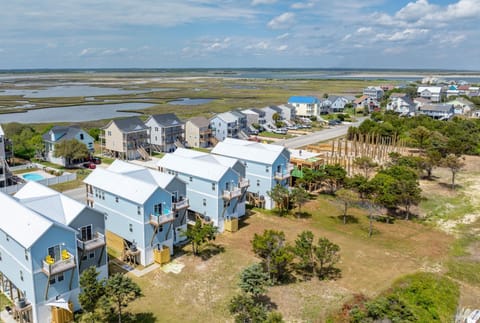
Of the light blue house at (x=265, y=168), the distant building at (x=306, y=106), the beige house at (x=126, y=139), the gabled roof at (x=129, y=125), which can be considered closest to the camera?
the light blue house at (x=265, y=168)

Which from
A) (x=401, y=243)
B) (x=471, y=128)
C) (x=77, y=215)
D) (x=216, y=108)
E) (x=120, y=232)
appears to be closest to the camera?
(x=77, y=215)

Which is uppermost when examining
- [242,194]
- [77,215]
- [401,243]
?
[77,215]

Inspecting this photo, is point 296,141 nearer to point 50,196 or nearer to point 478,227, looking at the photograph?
point 478,227

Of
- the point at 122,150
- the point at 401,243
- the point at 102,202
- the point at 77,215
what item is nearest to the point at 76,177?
the point at 122,150

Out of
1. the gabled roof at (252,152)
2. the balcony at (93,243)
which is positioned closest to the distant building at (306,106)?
the gabled roof at (252,152)

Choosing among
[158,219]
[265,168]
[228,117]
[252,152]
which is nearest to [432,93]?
[228,117]

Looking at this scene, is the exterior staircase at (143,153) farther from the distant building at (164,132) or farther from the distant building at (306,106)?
the distant building at (306,106)
